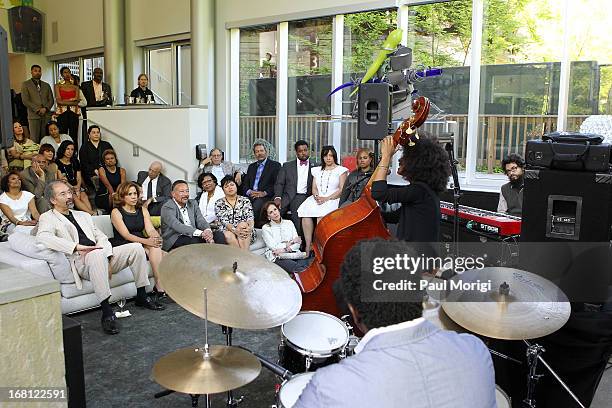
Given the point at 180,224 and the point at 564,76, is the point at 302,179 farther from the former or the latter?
the point at 564,76

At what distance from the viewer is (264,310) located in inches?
86.4

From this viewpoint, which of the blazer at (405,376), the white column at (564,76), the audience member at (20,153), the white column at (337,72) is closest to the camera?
the blazer at (405,376)

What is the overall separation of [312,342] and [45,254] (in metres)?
2.52

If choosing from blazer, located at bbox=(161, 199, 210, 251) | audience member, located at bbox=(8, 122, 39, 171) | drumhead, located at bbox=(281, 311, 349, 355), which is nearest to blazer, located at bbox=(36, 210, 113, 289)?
blazer, located at bbox=(161, 199, 210, 251)

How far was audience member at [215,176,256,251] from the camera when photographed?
5434mm

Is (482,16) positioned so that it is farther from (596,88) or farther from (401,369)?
(401,369)

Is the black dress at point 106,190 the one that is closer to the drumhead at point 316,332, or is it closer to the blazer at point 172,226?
the blazer at point 172,226

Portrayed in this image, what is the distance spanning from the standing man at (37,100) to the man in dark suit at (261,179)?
203 inches

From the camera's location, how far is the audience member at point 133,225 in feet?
15.6

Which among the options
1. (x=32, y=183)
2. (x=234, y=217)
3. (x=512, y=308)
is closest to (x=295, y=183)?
(x=234, y=217)

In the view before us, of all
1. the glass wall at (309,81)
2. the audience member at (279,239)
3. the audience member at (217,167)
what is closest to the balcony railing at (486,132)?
the glass wall at (309,81)

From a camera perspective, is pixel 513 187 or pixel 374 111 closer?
pixel 374 111

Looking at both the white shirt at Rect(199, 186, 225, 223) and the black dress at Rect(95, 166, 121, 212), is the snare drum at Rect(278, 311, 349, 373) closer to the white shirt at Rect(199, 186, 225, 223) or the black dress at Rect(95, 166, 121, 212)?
the white shirt at Rect(199, 186, 225, 223)

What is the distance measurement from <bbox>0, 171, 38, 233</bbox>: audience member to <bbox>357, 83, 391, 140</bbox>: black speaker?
12.3ft
